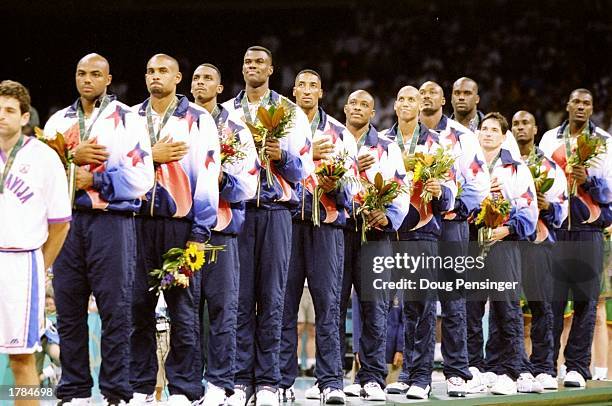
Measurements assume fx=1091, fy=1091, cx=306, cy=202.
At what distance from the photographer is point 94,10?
10.6 m

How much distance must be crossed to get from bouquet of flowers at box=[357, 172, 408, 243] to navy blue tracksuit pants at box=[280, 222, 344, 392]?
403 mm

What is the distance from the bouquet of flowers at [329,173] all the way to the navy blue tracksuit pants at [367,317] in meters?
0.54

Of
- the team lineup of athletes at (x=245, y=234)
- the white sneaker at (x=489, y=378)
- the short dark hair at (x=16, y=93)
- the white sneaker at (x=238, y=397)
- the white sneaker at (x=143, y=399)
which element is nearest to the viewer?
the short dark hair at (x=16, y=93)

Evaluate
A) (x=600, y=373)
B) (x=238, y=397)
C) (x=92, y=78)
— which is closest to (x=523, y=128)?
(x=600, y=373)

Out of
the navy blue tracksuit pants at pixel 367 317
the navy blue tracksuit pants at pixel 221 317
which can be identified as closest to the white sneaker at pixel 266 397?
the navy blue tracksuit pants at pixel 221 317

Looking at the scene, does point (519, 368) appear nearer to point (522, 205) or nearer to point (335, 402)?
point (522, 205)

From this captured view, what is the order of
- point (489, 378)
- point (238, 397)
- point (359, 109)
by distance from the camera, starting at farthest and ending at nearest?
point (489, 378) < point (359, 109) < point (238, 397)

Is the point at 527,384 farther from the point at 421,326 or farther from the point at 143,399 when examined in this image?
the point at 143,399

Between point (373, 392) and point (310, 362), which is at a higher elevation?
point (373, 392)

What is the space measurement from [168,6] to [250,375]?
5760 millimetres

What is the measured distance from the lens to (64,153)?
5.60m

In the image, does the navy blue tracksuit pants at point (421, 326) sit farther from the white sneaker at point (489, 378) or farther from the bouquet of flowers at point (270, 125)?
the bouquet of flowers at point (270, 125)

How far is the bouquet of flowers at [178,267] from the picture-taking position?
19.3ft

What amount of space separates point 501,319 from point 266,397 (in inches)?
100
